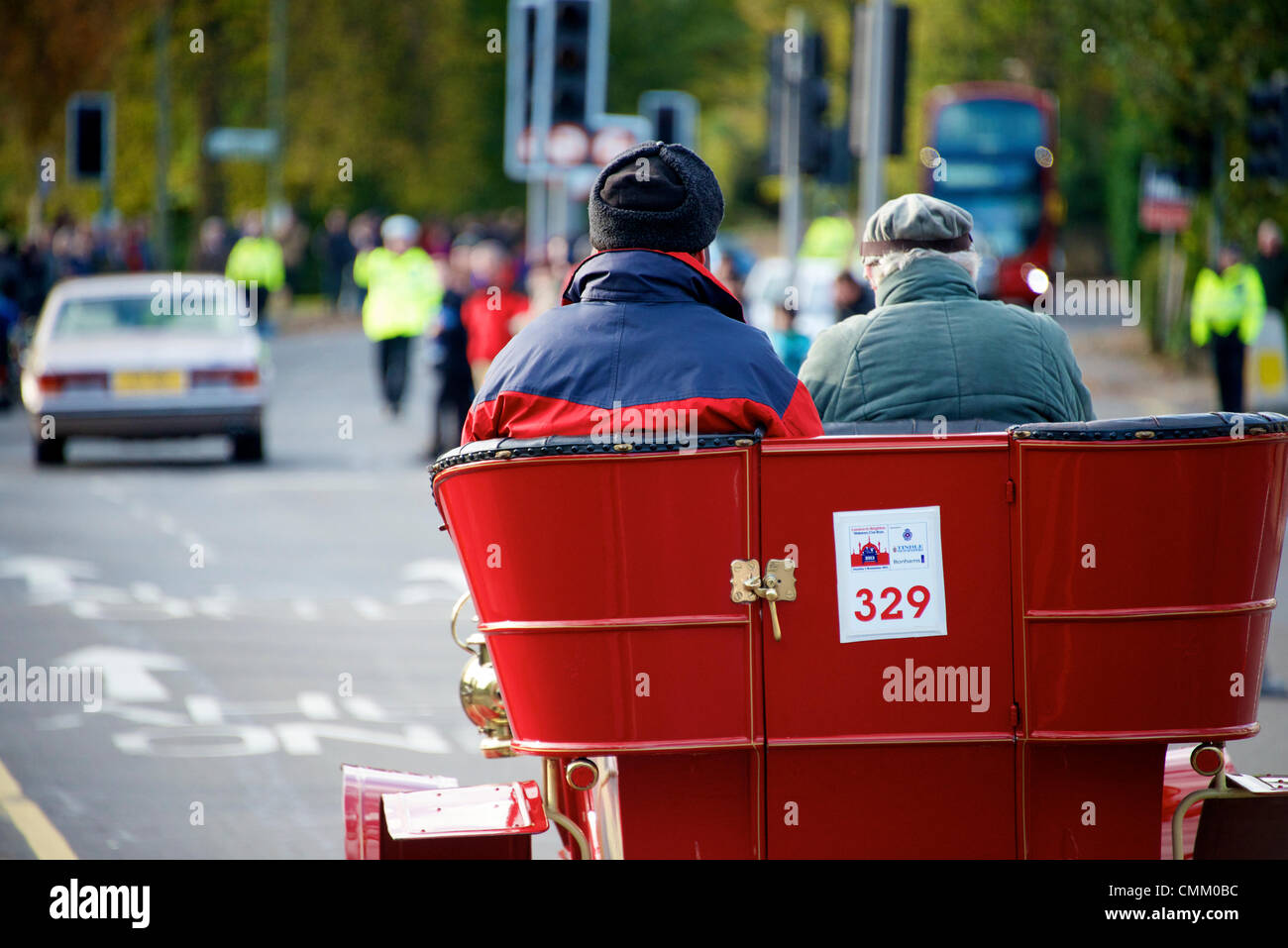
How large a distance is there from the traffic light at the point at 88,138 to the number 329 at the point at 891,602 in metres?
27.7

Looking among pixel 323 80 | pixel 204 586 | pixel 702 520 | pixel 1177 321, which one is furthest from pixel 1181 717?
pixel 323 80

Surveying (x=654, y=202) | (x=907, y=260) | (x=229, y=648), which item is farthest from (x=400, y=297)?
(x=654, y=202)

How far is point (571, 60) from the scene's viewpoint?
18.2 m

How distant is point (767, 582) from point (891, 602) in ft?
0.79

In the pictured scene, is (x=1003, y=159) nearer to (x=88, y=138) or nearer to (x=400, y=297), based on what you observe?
(x=88, y=138)

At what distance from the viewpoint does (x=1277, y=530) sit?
397 centimetres

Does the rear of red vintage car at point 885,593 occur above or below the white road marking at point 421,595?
above

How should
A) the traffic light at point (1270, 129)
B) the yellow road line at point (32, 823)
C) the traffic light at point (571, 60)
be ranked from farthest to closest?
the traffic light at point (1270, 129) < the traffic light at point (571, 60) < the yellow road line at point (32, 823)

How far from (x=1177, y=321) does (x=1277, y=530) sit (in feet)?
94.9

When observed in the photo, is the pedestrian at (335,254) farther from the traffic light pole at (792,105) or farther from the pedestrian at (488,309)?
the traffic light pole at (792,105)

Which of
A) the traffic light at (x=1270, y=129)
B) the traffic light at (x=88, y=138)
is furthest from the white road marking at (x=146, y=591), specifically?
the traffic light at (x=88, y=138)

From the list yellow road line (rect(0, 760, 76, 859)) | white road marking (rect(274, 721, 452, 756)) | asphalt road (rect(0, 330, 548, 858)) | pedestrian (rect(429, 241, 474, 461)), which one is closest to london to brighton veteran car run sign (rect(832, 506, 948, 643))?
asphalt road (rect(0, 330, 548, 858))
